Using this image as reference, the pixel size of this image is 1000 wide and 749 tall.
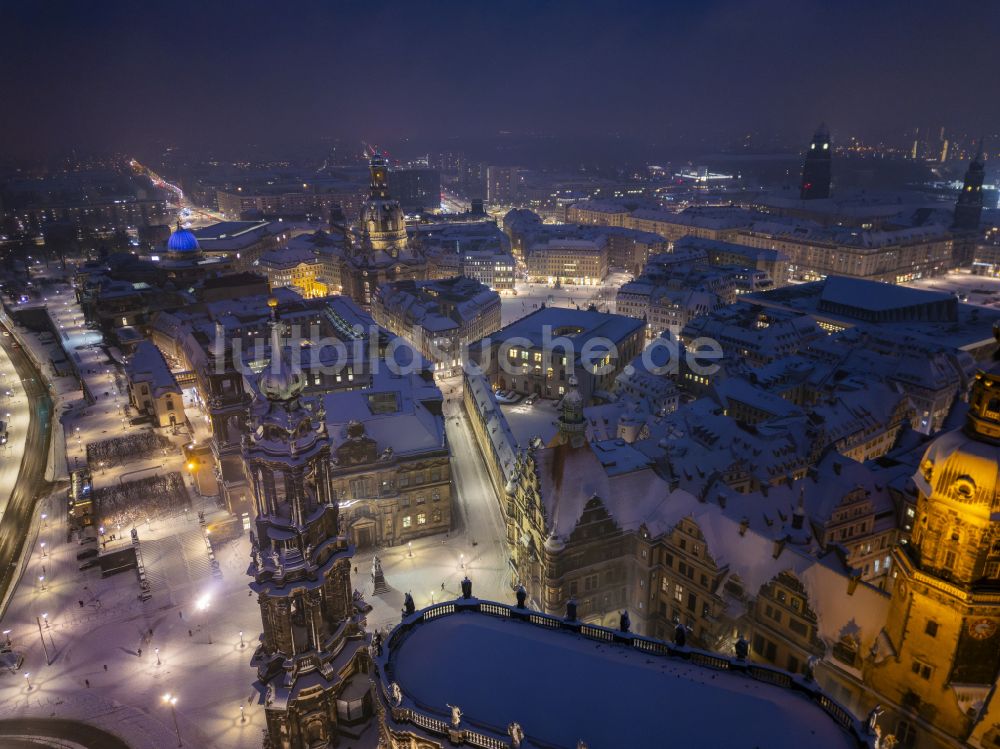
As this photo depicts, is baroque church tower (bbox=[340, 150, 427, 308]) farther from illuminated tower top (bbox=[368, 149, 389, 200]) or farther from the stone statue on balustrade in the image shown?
the stone statue on balustrade

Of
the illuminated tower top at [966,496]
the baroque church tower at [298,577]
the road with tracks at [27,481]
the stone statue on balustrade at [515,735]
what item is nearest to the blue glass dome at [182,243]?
the road with tracks at [27,481]

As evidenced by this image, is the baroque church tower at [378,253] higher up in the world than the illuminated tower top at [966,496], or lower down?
lower down

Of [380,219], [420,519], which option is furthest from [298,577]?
[380,219]

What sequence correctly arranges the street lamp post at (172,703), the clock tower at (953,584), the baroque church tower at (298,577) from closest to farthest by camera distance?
the clock tower at (953,584) < the baroque church tower at (298,577) < the street lamp post at (172,703)

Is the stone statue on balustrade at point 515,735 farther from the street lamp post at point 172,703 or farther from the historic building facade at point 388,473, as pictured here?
the historic building facade at point 388,473

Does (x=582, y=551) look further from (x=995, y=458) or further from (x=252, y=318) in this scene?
(x=252, y=318)

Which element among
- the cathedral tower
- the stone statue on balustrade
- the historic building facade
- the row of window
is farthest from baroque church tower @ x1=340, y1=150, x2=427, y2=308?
the stone statue on balustrade
